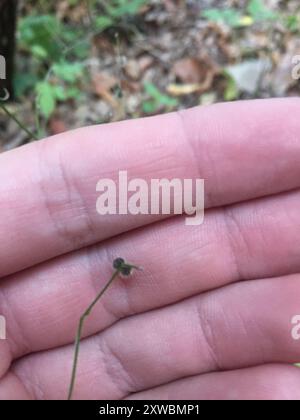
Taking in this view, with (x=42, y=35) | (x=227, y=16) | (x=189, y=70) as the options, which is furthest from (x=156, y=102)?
(x=42, y=35)

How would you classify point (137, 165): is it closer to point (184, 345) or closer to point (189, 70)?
point (184, 345)

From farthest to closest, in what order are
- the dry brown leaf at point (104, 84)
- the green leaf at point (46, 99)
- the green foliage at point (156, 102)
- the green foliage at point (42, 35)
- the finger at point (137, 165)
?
1. the dry brown leaf at point (104, 84)
2. the green foliage at point (42, 35)
3. the green foliage at point (156, 102)
4. the green leaf at point (46, 99)
5. the finger at point (137, 165)

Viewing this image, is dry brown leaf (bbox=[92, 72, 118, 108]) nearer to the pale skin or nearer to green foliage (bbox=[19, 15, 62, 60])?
green foliage (bbox=[19, 15, 62, 60])

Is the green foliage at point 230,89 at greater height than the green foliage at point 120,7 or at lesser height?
lesser


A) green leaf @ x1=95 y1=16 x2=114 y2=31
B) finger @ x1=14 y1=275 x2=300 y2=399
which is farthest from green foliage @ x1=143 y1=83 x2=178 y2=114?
finger @ x1=14 y1=275 x2=300 y2=399
